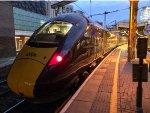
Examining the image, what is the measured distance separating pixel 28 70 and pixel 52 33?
2.07m

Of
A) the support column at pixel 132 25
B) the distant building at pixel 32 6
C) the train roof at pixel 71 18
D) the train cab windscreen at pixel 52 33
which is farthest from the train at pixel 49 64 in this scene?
the distant building at pixel 32 6

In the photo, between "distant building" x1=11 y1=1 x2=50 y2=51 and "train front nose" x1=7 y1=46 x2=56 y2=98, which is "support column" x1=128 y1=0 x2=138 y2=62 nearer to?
"train front nose" x1=7 y1=46 x2=56 y2=98

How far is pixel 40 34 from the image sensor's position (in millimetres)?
10555

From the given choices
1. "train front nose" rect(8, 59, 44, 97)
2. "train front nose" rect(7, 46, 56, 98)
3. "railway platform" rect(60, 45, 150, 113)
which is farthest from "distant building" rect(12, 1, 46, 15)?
→ "train front nose" rect(8, 59, 44, 97)

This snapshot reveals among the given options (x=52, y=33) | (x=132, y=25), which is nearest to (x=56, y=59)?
(x=52, y=33)

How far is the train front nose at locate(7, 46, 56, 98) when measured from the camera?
8.60 meters

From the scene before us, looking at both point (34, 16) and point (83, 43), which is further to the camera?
point (34, 16)

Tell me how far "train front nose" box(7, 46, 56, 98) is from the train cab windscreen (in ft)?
1.75

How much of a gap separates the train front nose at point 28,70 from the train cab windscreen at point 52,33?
53cm

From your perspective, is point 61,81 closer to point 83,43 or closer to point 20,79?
point 20,79

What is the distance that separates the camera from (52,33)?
10.3 m

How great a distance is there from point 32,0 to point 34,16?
11.6 metres

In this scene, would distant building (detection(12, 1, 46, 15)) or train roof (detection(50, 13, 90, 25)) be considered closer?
train roof (detection(50, 13, 90, 25))

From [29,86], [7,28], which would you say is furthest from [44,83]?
[7,28]
